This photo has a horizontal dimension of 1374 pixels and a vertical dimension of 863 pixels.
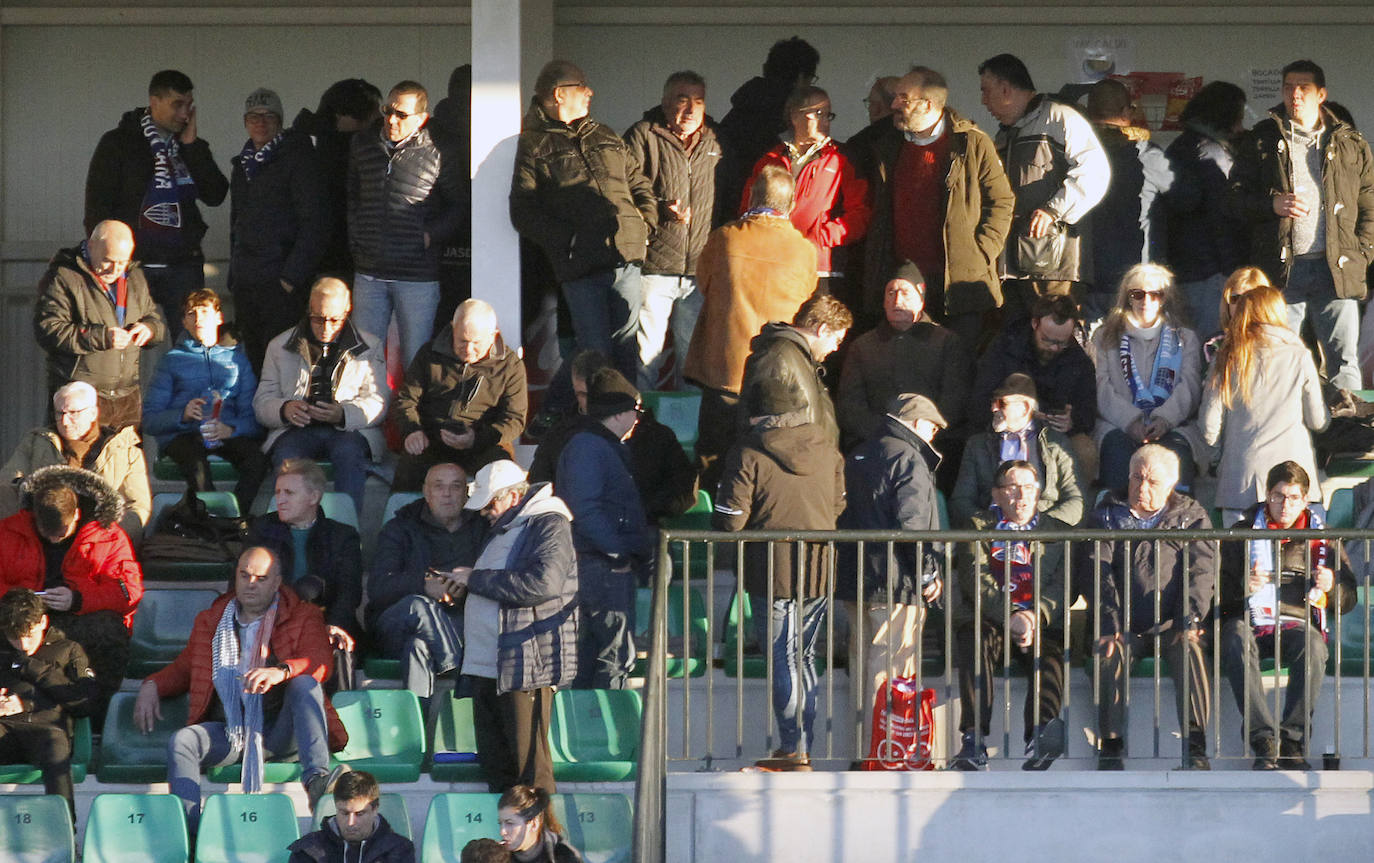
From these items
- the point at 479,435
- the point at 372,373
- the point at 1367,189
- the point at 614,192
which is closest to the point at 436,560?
the point at 479,435

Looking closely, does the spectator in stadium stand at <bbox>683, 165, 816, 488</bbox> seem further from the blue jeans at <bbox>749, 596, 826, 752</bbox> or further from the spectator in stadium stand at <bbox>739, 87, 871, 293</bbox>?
the blue jeans at <bbox>749, 596, 826, 752</bbox>

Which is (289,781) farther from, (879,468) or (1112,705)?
(1112,705)

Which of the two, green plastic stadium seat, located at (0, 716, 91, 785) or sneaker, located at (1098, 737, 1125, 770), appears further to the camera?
green plastic stadium seat, located at (0, 716, 91, 785)

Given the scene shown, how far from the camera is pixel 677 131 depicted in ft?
32.6

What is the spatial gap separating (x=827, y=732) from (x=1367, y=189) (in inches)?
161

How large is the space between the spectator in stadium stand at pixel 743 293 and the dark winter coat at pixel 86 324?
2520mm

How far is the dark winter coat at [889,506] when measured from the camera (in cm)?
786

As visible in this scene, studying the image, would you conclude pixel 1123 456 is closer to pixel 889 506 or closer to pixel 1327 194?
pixel 889 506

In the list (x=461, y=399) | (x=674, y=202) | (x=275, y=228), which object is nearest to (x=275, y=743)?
(x=461, y=399)

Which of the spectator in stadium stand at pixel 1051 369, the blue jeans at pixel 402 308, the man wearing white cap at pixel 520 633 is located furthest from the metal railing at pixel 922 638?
the blue jeans at pixel 402 308

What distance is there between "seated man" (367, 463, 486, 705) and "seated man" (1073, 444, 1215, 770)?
2321mm

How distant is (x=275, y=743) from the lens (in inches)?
306

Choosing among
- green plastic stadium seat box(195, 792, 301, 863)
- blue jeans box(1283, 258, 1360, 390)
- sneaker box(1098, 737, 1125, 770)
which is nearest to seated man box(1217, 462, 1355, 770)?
sneaker box(1098, 737, 1125, 770)

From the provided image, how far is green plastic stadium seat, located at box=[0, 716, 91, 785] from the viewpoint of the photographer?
783 centimetres
